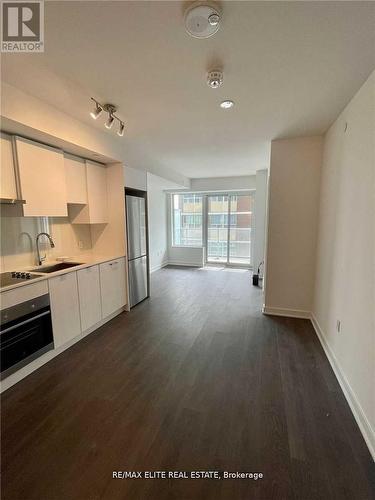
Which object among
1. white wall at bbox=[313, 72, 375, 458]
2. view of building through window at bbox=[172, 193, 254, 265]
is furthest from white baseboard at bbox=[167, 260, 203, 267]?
white wall at bbox=[313, 72, 375, 458]

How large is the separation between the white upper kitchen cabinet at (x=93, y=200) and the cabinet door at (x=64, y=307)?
94 centimetres

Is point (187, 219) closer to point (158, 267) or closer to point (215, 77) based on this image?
point (158, 267)

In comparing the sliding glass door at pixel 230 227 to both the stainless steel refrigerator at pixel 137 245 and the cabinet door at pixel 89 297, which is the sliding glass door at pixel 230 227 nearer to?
the stainless steel refrigerator at pixel 137 245

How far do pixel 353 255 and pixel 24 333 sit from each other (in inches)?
122

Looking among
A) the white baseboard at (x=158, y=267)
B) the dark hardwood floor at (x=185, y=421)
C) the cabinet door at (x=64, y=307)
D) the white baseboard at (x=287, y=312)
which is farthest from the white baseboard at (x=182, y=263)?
the cabinet door at (x=64, y=307)

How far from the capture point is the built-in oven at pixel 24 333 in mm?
2006

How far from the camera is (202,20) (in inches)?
49.1

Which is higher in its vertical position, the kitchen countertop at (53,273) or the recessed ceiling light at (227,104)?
the recessed ceiling light at (227,104)

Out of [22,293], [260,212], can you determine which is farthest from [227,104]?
[260,212]

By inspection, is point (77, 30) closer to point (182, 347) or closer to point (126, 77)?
point (126, 77)

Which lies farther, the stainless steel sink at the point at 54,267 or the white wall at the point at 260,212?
the white wall at the point at 260,212

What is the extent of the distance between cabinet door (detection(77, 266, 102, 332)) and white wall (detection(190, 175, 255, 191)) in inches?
176

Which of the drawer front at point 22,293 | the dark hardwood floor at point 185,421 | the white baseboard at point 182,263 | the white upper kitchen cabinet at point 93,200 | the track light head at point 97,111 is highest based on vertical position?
the track light head at point 97,111

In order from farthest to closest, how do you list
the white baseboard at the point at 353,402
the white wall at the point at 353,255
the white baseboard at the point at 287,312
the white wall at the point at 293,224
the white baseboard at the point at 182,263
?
the white baseboard at the point at 182,263, the white baseboard at the point at 287,312, the white wall at the point at 293,224, the white wall at the point at 353,255, the white baseboard at the point at 353,402
